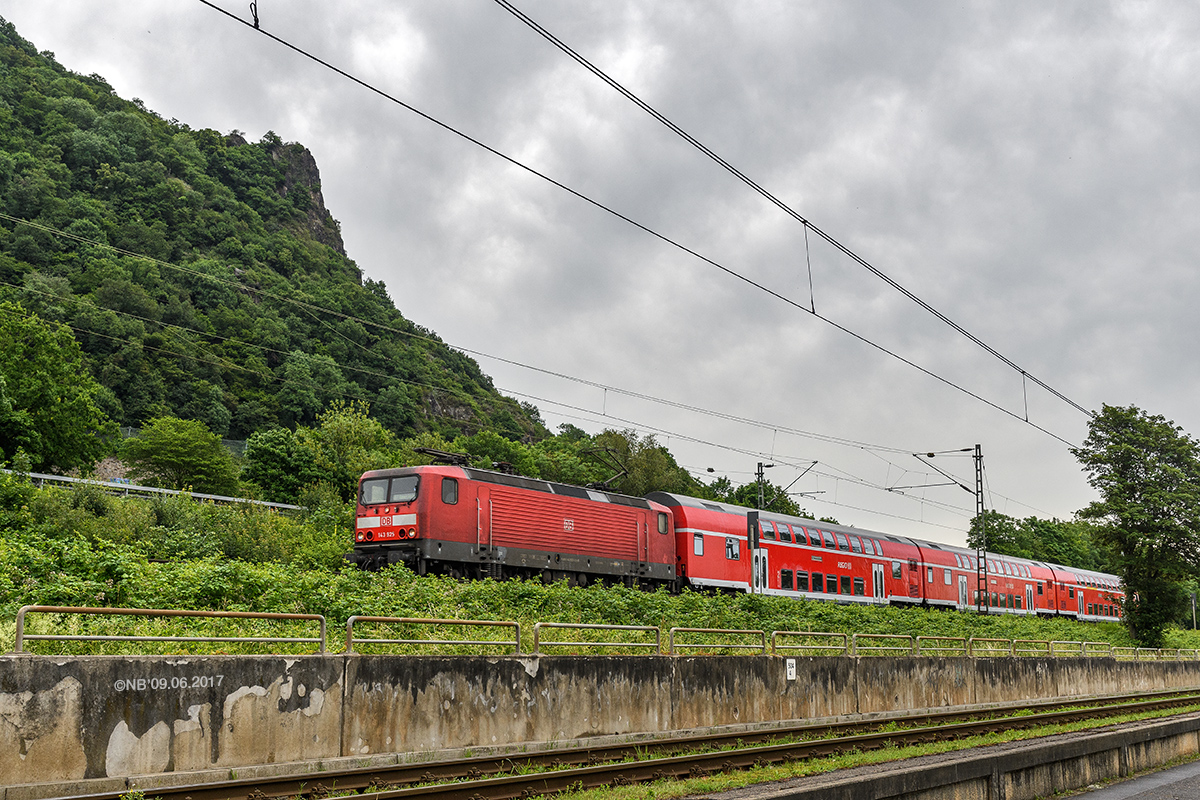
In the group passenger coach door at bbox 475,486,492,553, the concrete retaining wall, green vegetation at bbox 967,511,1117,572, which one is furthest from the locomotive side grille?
green vegetation at bbox 967,511,1117,572

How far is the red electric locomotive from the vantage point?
25.5m

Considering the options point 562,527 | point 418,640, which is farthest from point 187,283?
point 418,640

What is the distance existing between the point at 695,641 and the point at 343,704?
12.5 meters

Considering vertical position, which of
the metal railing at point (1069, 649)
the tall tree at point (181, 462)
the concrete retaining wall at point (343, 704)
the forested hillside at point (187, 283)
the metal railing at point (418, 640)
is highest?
the forested hillside at point (187, 283)

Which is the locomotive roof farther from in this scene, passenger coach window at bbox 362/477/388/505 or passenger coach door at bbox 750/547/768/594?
passenger coach door at bbox 750/547/768/594

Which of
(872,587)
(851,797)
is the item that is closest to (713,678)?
(851,797)

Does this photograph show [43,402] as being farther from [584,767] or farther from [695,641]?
[584,767]

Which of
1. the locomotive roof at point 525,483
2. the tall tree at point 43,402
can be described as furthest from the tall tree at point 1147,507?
the tall tree at point 43,402

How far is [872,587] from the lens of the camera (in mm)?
43938

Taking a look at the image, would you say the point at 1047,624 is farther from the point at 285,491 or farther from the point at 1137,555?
the point at 285,491

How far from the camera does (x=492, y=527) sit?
27078 mm

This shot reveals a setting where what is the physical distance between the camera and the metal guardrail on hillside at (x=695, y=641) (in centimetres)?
1070

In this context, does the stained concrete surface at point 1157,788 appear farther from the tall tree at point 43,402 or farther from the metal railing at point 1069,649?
the tall tree at point 43,402

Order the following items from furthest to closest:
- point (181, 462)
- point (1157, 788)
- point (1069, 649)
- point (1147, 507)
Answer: point (181, 462), point (1147, 507), point (1069, 649), point (1157, 788)
